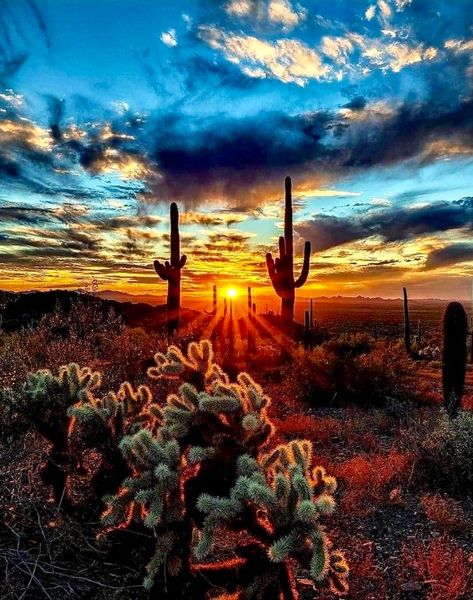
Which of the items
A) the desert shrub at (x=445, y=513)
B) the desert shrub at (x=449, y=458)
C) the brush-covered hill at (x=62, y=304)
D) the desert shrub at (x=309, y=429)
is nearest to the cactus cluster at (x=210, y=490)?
the desert shrub at (x=445, y=513)

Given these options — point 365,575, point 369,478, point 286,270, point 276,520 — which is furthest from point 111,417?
point 286,270

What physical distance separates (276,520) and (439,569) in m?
2.66

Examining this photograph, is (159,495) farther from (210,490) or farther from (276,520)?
(276,520)

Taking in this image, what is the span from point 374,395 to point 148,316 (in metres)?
37.4

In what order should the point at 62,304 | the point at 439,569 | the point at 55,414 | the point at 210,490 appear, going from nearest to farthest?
the point at 210,490 < the point at 55,414 < the point at 439,569 < the point at 62,304

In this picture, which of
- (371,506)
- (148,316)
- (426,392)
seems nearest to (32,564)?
(371,506)

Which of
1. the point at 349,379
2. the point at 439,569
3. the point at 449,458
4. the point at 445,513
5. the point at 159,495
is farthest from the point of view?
the point at 349,379

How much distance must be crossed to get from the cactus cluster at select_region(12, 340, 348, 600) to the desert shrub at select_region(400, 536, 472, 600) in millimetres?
1665

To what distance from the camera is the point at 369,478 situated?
6.89m

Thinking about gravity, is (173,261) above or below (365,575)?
above

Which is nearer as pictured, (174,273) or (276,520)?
(276,520)

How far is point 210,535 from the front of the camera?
9.62 ft

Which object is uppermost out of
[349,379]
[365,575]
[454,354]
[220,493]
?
[220,493]

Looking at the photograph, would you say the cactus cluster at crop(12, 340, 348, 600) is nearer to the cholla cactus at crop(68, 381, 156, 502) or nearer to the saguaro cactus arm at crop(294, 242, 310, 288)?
the cholla cactus at crop(68, 381, 156, 502)
